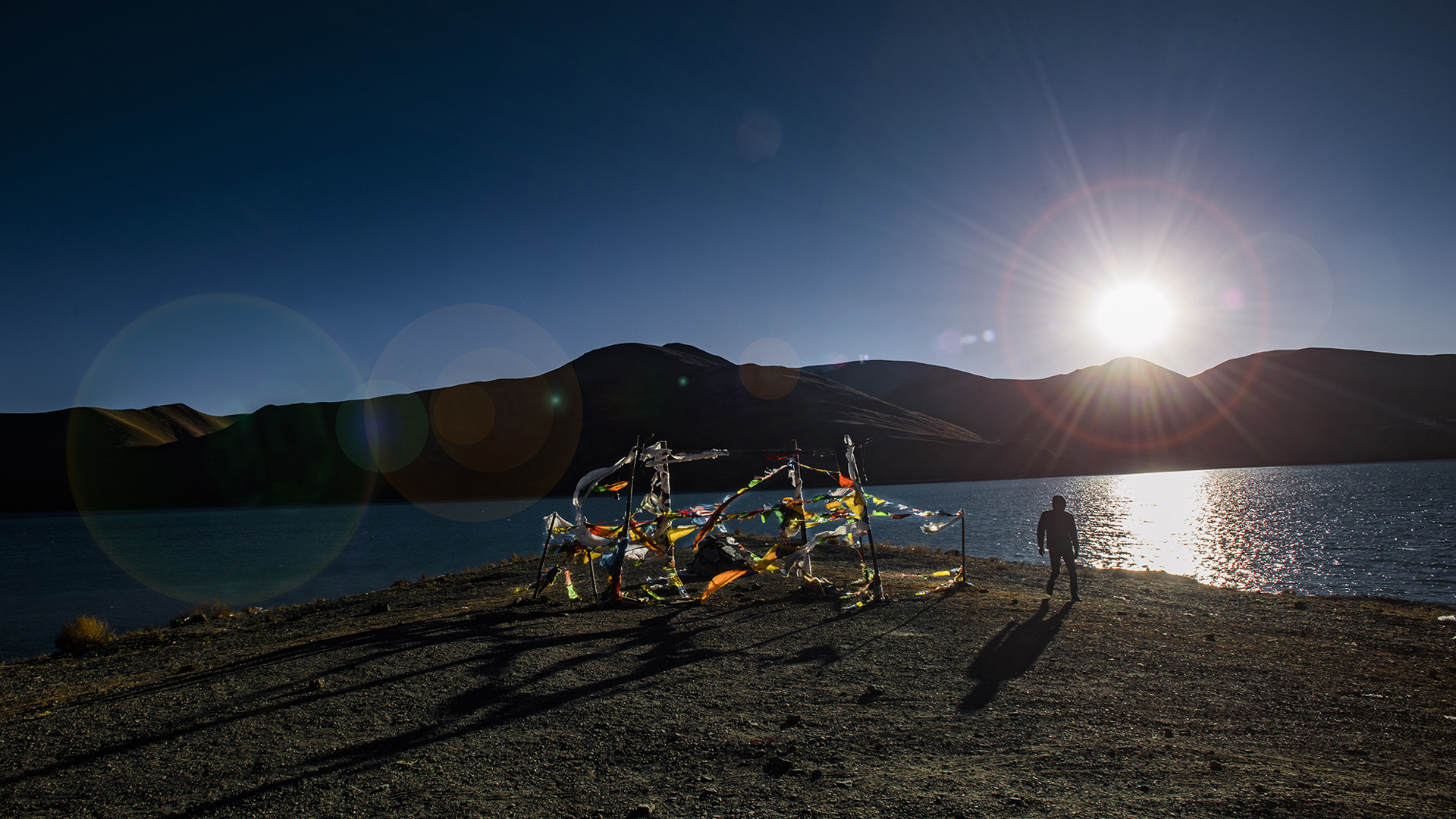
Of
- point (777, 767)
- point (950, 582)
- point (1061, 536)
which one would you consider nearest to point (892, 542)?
point (950, 582)

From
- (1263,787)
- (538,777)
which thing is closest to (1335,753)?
(1263,787)

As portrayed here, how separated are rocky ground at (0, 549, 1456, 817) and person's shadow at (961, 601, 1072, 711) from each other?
0.05 m

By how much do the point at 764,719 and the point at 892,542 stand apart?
93.7ft

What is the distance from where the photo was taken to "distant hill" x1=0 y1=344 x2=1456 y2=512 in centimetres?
13338

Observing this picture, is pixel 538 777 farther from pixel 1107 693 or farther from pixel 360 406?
pixel 360 406

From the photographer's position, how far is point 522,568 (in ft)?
63.0

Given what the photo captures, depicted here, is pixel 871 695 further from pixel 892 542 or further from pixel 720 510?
pixel 892 542

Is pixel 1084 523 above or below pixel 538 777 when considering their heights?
below

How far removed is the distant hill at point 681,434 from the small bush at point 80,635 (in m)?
101

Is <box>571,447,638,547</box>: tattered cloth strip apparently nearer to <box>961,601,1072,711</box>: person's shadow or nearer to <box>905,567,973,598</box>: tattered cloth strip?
<box>905,567,973,598</box>: tattered cloth strip

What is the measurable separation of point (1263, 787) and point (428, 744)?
6.11m

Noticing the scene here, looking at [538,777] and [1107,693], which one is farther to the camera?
[1107,693]

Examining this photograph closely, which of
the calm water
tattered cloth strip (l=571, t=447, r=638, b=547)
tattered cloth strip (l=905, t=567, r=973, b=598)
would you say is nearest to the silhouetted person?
tattered cloth strip (l=905, t=567, r=973, b=598)

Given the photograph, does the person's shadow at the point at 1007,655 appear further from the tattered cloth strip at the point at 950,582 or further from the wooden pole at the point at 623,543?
the wooden pole at the point at 623,543
